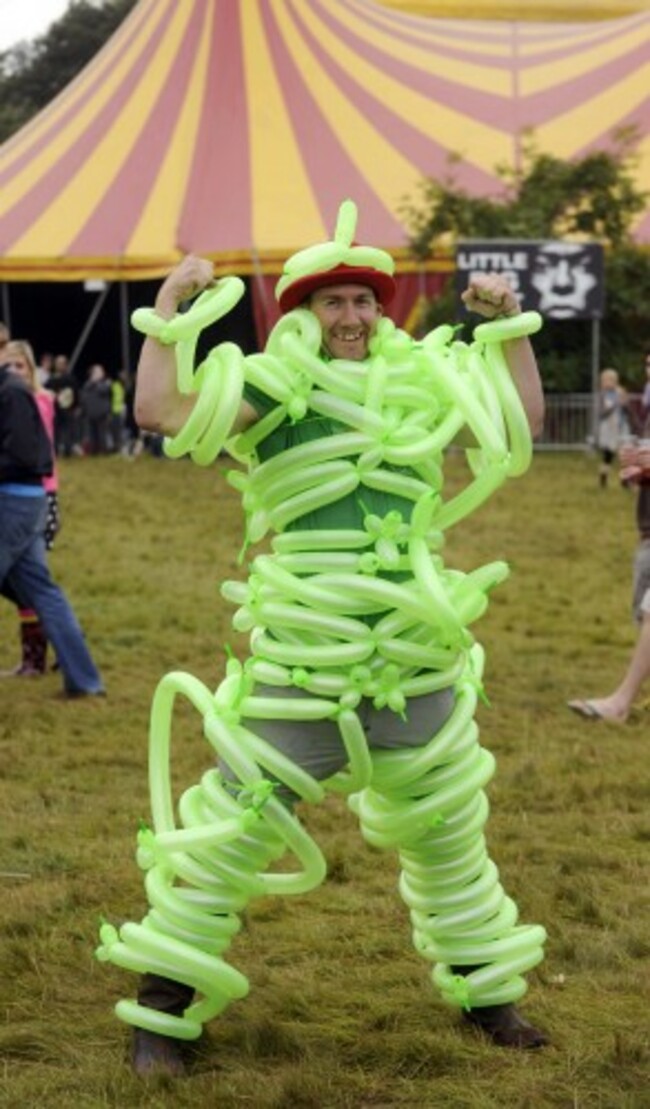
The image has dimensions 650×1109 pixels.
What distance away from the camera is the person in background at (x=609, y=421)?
2022 centimetres

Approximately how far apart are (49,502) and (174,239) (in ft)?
51.7

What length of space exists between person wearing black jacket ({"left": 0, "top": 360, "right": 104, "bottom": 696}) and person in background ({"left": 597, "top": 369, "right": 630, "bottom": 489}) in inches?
463

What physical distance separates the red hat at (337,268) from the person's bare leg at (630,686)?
4201 millimetres

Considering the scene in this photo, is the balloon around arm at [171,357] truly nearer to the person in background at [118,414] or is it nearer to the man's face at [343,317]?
the man's face at [343,317]

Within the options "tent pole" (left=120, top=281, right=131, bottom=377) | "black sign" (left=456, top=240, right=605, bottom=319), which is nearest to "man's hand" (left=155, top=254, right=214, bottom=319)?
"black sign" (left=456, top=240, right=605, bottom=319)

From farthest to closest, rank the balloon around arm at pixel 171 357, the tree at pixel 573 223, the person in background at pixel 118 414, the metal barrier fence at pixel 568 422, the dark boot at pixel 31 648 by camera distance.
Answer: the person in background at pixel 118 414 < the tree at pixel 573 223 < the metal barrier fence at pixel 568 422 < the dark boot at pixel 31 648 < the balloon around arm at pixel 171 357

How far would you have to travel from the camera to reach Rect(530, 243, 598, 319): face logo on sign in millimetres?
23344

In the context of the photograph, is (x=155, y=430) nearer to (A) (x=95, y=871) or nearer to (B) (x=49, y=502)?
(A) (x=95, y=871)

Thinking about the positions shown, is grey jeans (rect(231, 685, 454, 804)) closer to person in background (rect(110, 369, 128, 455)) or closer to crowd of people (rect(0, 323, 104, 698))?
crowd of people (rect(0, 323, 104, 698))

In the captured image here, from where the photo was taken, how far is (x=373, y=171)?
25.7 metres

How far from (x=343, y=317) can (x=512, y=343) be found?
14.9 inches

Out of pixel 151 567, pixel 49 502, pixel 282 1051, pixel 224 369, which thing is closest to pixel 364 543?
pixel 224 369

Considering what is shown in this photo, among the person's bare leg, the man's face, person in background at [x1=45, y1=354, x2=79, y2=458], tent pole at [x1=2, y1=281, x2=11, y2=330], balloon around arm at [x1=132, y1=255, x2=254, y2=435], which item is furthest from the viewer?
tent pole at [x1=2, y1=281, x2=11, y2=330]

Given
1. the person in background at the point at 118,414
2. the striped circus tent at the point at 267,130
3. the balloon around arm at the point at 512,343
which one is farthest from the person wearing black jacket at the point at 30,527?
the person in background at the point at 118,414
